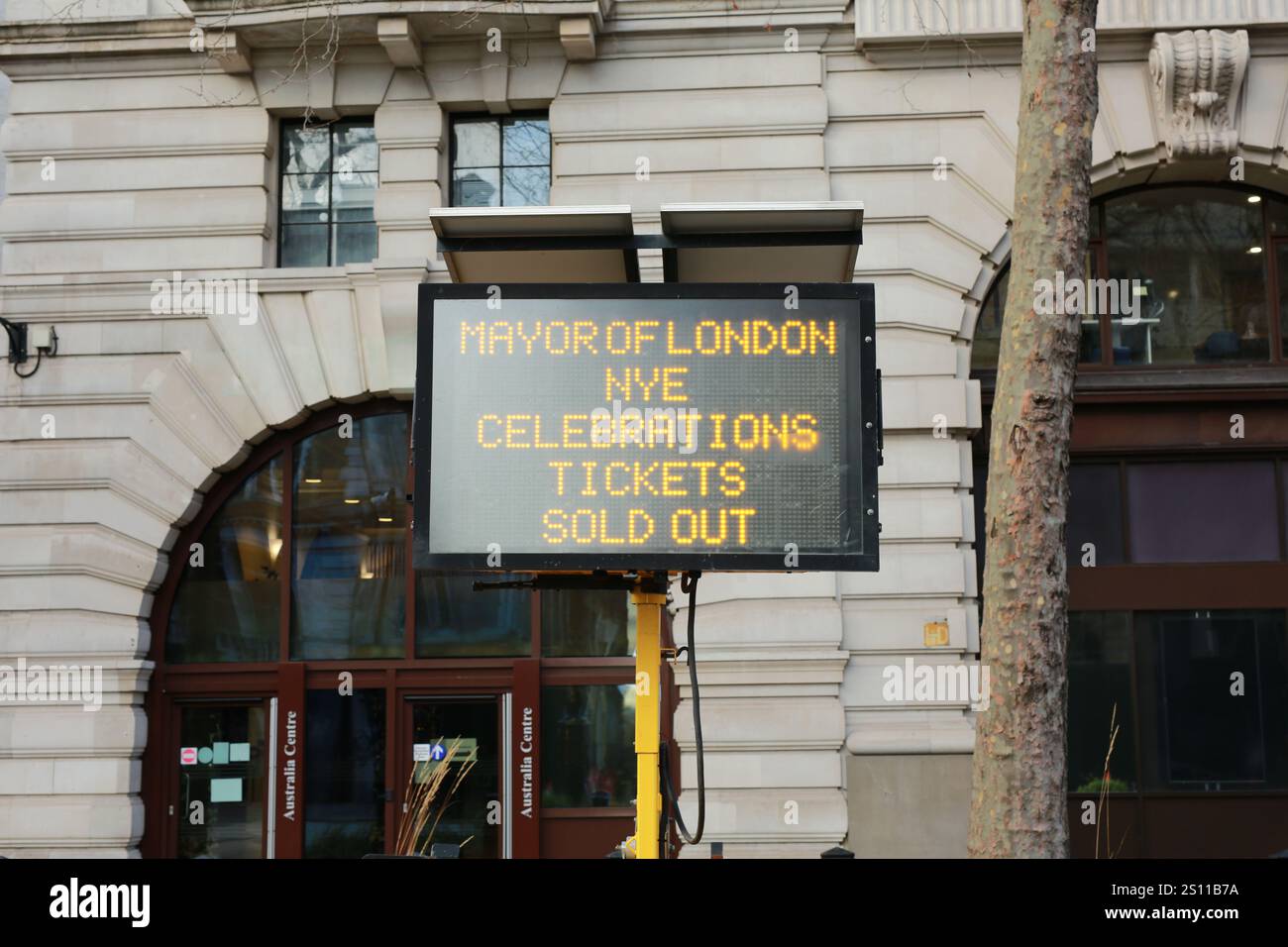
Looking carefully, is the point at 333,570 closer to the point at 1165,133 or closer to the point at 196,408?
the point at 196,408

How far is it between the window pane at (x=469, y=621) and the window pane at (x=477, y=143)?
4123 mm

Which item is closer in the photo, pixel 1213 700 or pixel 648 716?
pixel 648 716

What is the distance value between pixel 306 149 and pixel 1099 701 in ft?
30.8

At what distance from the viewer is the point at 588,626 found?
39.6 ft

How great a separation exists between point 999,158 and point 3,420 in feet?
32.2

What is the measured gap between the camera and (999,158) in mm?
11914

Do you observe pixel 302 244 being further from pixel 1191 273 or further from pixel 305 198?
pixel 1191 273

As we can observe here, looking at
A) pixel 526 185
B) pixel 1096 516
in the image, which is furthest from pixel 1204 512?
pixel 526 185

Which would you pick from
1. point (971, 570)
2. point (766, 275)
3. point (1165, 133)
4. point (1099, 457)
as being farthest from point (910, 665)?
point (766, 275)

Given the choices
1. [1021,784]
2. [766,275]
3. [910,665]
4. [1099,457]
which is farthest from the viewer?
[1099,457]

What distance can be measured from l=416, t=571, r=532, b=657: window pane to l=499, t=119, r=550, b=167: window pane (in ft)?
13.7

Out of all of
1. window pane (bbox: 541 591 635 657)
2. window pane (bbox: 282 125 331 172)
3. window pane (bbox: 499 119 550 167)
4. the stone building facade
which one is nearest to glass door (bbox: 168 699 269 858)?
the stone building facade

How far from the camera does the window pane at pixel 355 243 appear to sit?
12562 mm

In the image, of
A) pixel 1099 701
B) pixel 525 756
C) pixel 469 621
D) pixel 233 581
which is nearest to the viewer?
pixel 1099 701
